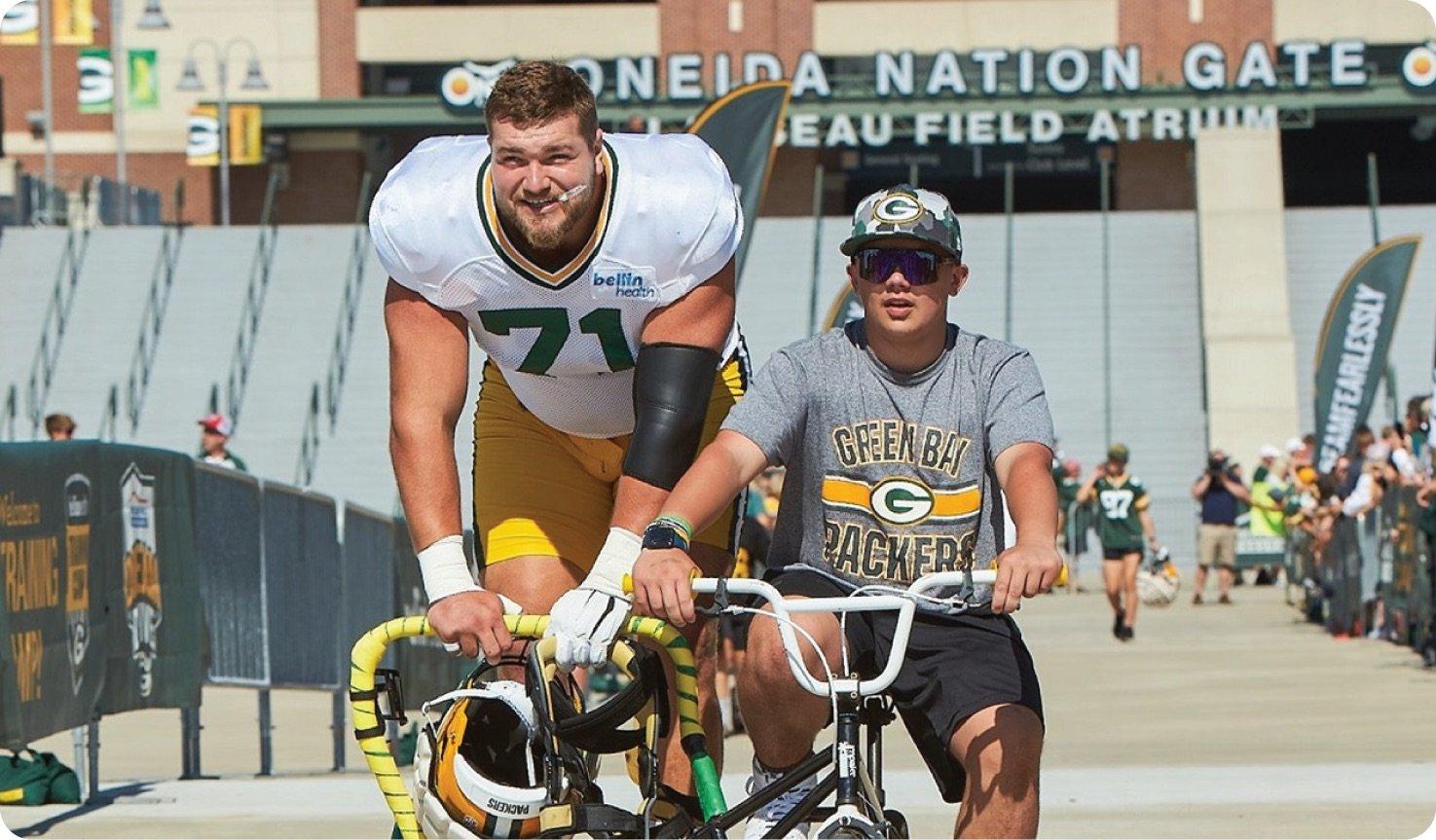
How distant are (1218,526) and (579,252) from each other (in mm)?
24016

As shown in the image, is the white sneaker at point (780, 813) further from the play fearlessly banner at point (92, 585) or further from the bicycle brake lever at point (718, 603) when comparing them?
the play fearlessly banner at point (92, 585)

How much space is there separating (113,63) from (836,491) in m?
49.0

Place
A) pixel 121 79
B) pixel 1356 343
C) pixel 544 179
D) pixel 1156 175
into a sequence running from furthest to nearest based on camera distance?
pixel 121 79 → pixel 1156 175 → pixel 1356 343 → pixel 544 179

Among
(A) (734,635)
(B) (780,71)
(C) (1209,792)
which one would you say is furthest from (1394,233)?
(C) (1209,792)

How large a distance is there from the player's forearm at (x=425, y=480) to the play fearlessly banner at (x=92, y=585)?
3587 mm

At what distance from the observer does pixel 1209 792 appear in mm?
9812

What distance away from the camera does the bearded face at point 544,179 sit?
18.2 ft

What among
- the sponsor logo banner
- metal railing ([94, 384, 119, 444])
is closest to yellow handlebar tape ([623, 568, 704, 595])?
the sponsor logo banner

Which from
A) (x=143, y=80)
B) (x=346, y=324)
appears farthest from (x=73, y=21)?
(x=346, y=324)

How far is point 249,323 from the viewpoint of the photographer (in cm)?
4409

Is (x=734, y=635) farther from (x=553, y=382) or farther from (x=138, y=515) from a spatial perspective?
(x=553, y=382)

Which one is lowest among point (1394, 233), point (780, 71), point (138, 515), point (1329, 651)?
point (1329, 651)

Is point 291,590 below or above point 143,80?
below

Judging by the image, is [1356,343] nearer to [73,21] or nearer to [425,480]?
[425,480]
